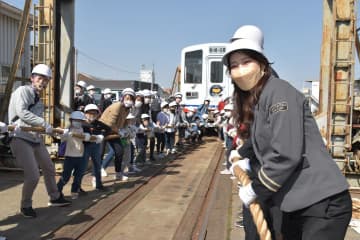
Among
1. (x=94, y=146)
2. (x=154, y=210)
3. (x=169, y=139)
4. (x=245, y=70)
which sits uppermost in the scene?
(x=245, y=70)

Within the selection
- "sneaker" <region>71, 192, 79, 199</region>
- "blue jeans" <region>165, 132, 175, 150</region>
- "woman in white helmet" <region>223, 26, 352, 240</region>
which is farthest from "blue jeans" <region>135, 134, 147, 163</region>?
"woman in white helmet" <region>223, 26, 352, 240</region>

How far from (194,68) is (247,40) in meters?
15.2

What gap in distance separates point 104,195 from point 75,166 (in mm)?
719

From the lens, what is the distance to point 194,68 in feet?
56.5

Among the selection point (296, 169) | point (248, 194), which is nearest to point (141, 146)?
point (248, 194)

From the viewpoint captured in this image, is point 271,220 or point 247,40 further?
point 271,220

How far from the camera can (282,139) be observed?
1.82 m

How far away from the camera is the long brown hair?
6.84ft

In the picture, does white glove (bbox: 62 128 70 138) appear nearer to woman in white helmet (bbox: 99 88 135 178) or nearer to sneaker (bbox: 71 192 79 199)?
sneaker (bbox: 71 192 79 199)

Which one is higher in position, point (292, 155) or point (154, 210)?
point (292, 155)

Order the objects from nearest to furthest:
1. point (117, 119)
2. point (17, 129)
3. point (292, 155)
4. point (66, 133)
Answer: point (292, 155) < point (17, 129) < point (66, 133) < point (117, 119)

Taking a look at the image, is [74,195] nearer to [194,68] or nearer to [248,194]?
[248,194]

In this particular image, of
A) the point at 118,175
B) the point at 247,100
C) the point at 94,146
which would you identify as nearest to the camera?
the point at 247,100

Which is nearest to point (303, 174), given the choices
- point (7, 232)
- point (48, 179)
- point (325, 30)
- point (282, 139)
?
point (282, 139)
